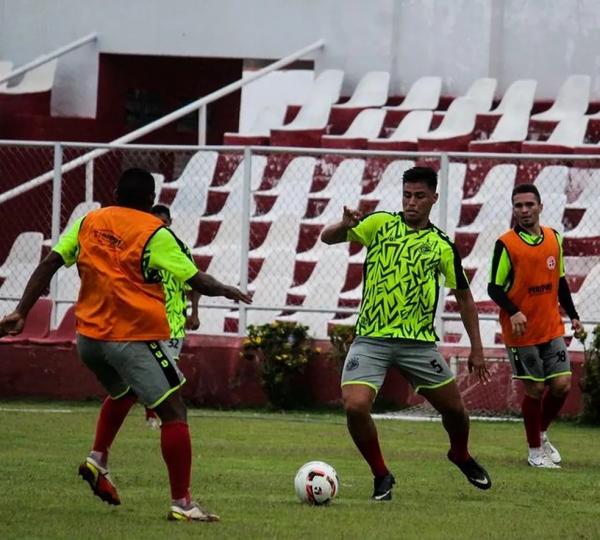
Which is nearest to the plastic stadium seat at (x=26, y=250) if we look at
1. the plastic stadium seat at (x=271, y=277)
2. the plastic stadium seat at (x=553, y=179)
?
the plastic stadium seat at (x=271, y=277)

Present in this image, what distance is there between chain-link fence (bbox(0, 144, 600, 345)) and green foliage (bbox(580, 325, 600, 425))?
0.76 meters

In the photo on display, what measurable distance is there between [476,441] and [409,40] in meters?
10.2

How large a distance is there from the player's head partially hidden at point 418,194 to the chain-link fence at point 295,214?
715cm

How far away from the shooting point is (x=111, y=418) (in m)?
10.8

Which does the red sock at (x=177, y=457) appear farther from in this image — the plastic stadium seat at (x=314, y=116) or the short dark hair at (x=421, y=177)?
the plastic stadium seat at (x=314, y=116)

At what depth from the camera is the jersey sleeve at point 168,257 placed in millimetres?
9602

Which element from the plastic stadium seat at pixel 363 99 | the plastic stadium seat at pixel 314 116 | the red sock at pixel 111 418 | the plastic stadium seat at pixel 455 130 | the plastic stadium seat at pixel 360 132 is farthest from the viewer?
the plastic stadium seat at pixel 363 99

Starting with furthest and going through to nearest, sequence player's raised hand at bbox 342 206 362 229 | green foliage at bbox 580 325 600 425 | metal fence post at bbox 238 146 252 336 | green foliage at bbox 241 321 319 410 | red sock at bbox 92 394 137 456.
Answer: metal fence post at bbox 238 146 252 336 → green foliage at bbox 241 321 319 410 → green foliage at bbox 580 325 600 425 → red sock at bbox 92 394 137 456 → player's raised hand at bbox 342 206 362 229

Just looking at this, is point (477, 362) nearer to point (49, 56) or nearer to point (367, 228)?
point (367, 228)

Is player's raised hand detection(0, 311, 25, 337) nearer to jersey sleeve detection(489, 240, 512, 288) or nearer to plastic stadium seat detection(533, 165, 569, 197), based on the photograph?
jersey sleeve detection(489, 240, 512, 288)

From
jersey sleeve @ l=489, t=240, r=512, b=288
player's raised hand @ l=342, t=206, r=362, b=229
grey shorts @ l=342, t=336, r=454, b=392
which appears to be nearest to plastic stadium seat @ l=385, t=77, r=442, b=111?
jersey sleeve @ l=489, t=240, r=512, b=288

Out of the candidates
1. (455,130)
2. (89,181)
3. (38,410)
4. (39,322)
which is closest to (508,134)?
(455,130)

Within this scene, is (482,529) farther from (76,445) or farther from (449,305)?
(449,305)

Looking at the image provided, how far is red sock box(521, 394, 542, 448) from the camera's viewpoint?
13.5 metres
